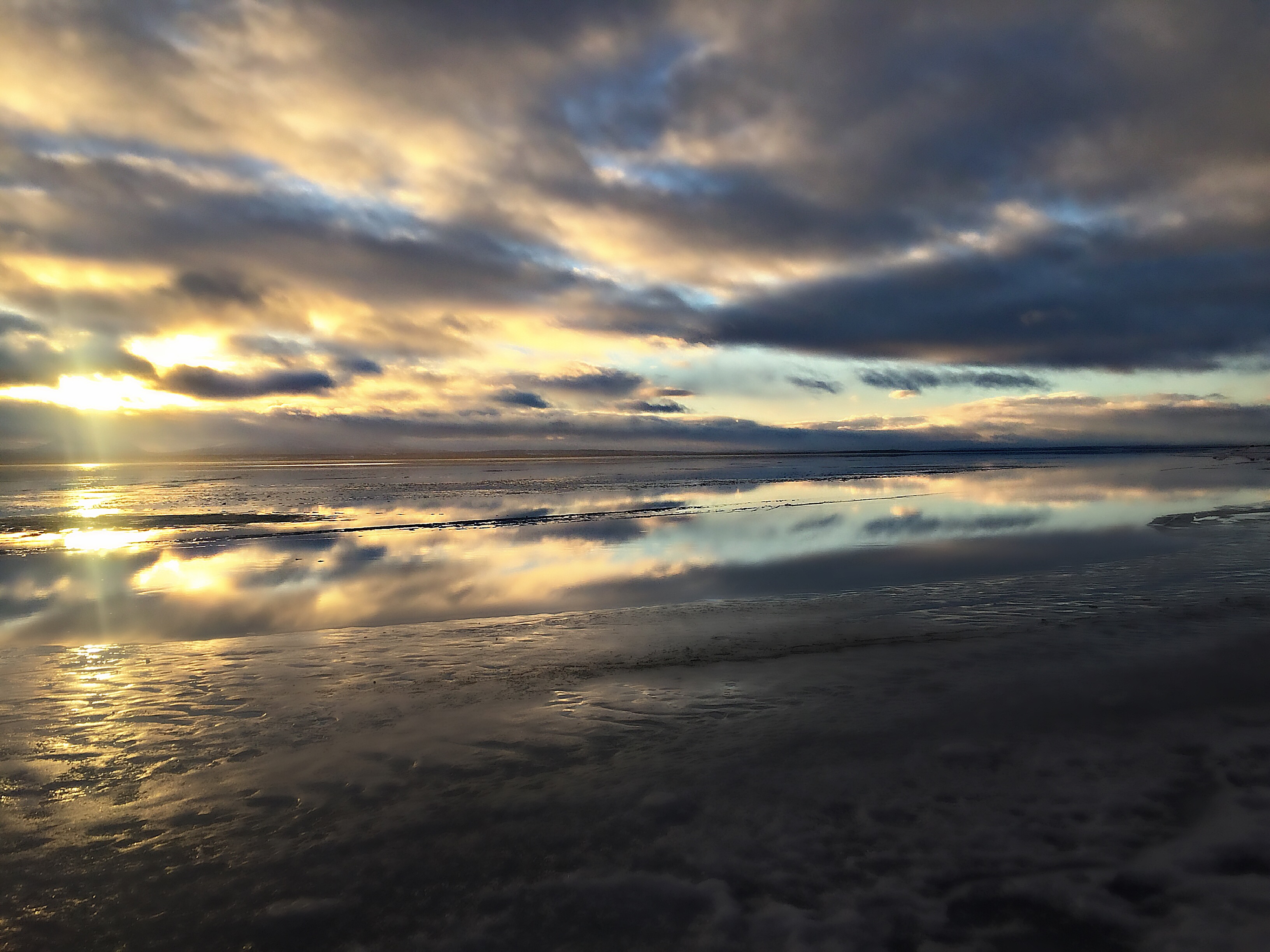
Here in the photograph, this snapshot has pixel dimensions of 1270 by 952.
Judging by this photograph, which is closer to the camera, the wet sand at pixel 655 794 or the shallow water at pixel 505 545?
the wet sand at pixel 655 794

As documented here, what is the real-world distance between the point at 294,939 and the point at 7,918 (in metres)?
2.00

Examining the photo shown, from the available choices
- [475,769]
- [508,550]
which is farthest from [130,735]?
[508,550]

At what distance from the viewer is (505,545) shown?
1972 centimetres

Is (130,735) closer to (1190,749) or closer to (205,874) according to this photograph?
(205,874)

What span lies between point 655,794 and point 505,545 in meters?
14.7

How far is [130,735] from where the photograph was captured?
707 centimetres

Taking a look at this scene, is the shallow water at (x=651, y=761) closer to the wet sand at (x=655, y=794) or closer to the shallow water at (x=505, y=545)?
the wet sand at (x=655, y=794)

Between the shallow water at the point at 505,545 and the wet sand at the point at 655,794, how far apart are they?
2.81 m

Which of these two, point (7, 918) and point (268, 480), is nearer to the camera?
point (7, 918)

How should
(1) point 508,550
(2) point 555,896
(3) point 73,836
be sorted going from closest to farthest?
1. (2) point 555,896
2. (3) point 73,836
3. (1) point 508,550

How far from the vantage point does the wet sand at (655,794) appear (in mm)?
4172

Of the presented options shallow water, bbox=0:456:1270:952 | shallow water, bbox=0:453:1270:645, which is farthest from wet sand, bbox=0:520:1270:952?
shallow water, bbox=0:453:1270:645

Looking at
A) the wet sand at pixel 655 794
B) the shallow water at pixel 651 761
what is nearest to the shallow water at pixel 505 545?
the shallow water at pixel 651 761

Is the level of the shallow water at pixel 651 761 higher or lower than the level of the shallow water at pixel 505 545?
lower
